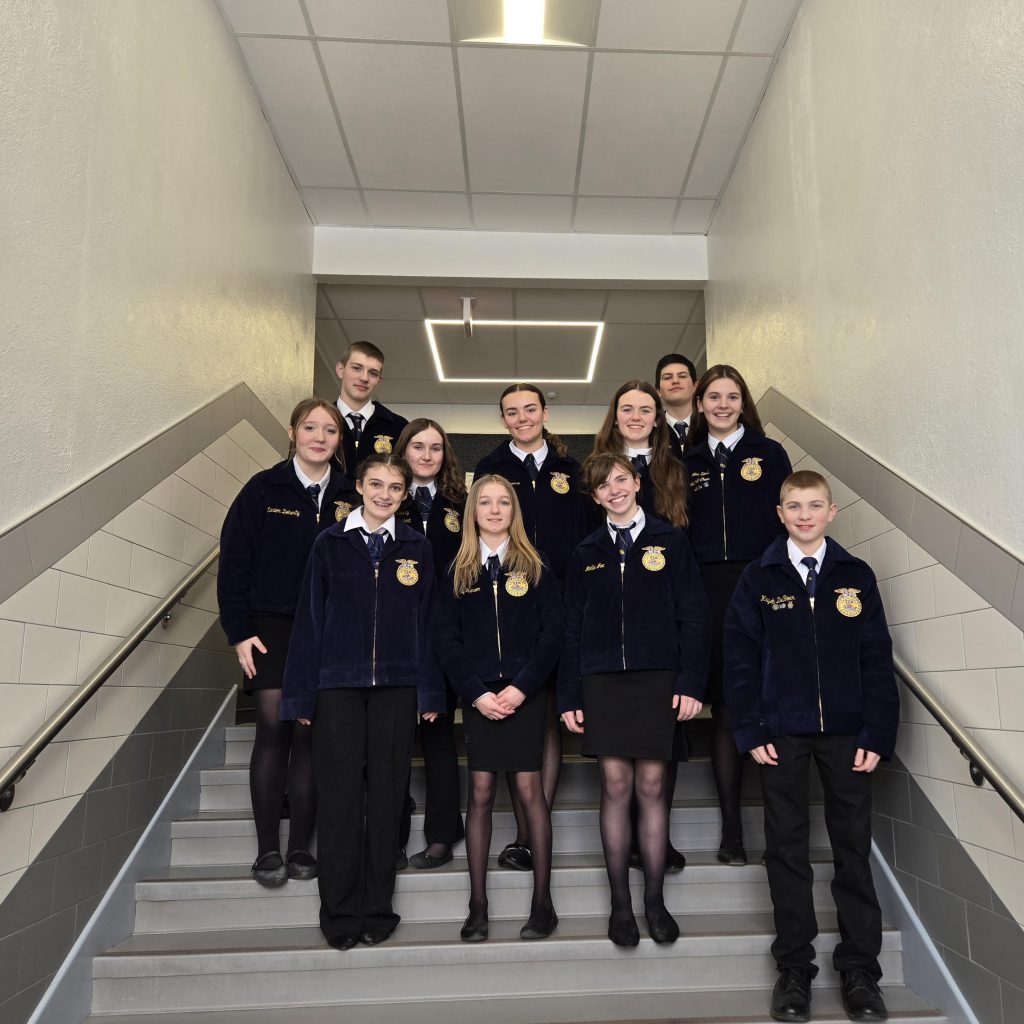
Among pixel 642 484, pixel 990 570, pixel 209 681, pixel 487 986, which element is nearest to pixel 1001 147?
pixel 990 570

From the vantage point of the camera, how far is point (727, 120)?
4.76 meters

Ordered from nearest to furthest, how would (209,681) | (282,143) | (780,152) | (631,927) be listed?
(631,927), (209,681), (780,152), (282,143)

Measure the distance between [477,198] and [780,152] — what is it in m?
1.94

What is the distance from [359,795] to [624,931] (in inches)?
33.8

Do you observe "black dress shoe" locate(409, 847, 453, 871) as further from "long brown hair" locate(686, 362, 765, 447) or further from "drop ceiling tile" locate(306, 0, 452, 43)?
"drop ceiling tile" locate(306, 0, 452, 43)

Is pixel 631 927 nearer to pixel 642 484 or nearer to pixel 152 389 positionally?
pixel 642 484

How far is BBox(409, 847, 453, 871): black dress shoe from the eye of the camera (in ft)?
9.55

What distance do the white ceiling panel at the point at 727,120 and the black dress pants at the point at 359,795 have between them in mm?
3456

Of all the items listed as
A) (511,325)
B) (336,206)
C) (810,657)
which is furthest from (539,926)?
(511,325)

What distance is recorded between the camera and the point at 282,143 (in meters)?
4.96

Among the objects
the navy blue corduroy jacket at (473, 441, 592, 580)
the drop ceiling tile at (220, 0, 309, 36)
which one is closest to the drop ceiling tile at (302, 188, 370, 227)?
the drop ceiling tile at (220, 0, 309, 36)

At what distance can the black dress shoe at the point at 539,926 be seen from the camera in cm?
259

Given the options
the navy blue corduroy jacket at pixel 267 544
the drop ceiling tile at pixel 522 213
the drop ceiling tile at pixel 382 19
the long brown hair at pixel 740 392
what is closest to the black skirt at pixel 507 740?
the navy blue corduroy jacket at pixel 267 544

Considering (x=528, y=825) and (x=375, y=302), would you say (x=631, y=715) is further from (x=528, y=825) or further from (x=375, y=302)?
(x=375, y=302)
